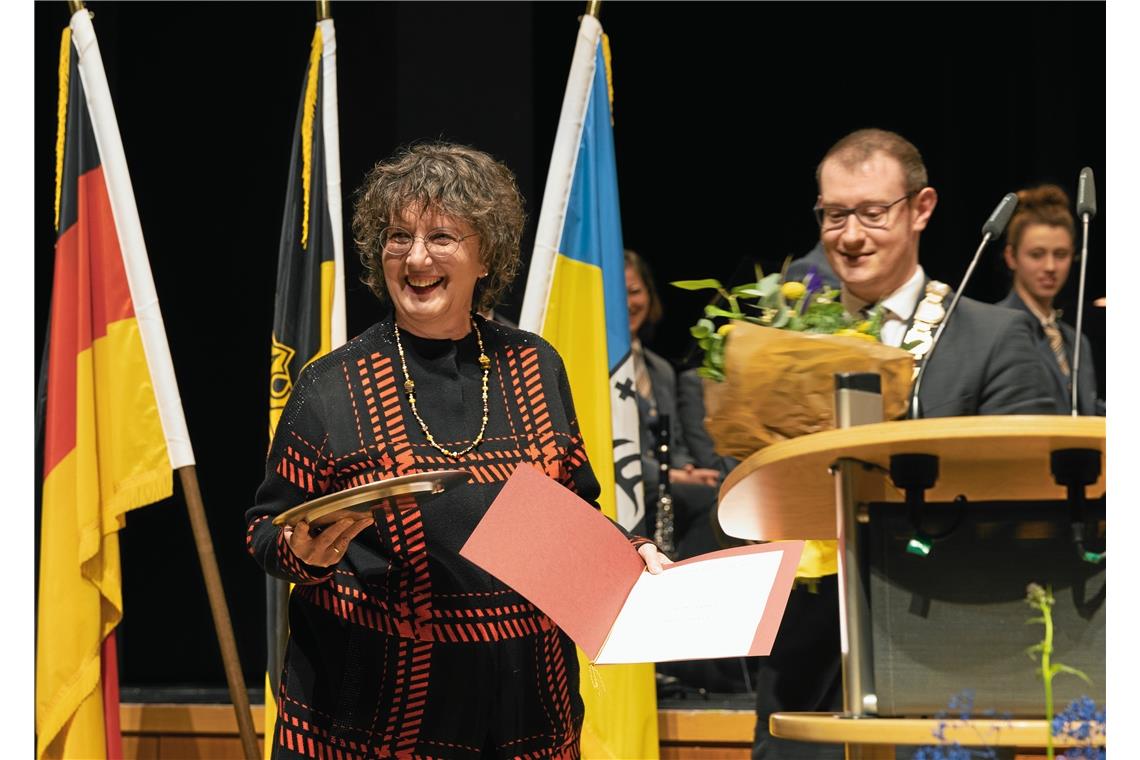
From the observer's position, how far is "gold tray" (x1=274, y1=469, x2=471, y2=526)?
1681 mm

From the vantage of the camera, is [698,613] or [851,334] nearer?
[698,613]

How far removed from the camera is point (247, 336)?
519cm

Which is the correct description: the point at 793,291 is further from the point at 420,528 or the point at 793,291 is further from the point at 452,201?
the point at 420,528

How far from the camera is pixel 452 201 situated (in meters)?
2.19

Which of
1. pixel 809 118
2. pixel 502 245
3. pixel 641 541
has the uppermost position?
pixel 809 118

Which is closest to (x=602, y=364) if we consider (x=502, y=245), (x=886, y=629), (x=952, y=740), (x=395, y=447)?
(x=502, y=245)

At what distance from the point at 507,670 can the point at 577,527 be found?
27cm

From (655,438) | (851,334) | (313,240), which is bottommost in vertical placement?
(655,438)

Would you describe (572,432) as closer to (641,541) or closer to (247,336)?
(641,541)

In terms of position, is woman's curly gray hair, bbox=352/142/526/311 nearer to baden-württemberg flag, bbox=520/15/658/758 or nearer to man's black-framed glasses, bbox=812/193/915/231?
man's black-framed glasses, bbox=812/193/915/231

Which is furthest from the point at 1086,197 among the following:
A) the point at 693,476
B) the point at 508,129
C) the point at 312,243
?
the point at 508,129

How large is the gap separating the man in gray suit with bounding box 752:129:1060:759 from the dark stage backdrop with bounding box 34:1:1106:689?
1940mm

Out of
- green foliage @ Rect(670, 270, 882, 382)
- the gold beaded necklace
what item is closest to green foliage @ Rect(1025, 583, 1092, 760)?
green foliage @ Rect(670, 270, 882, 382)

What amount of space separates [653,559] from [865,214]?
1117 millimetres
